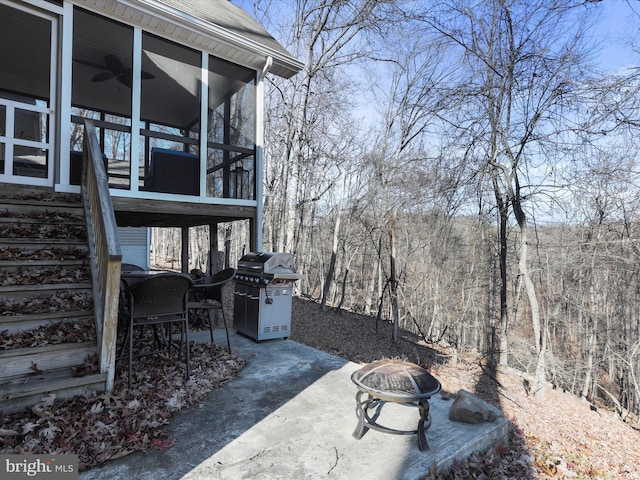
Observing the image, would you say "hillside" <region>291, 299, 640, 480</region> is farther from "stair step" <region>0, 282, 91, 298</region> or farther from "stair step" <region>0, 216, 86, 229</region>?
"stair step" <region>0, 216, 86, 229</region>

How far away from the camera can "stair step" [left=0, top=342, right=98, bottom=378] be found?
2.72 meters

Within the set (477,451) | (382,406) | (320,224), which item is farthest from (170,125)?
(320,224)

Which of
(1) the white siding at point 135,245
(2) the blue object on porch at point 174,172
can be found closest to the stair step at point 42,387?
(2) the blue object on porch at point 174,172

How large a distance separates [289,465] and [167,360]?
2.07m

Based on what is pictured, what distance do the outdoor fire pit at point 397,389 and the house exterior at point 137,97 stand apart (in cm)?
228

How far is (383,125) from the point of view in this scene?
12.1 meters

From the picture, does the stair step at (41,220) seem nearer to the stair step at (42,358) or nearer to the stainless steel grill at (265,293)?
the stair step at (42,358)

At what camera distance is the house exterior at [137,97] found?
4562 mm

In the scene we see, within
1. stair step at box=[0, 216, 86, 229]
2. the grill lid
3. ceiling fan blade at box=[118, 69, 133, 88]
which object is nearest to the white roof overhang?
ceiling fan blade at box=[118, 69, 133, 88]

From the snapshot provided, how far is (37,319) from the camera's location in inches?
121

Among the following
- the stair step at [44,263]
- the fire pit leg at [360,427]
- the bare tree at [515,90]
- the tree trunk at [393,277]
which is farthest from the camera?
the tree trunk at [393,277]

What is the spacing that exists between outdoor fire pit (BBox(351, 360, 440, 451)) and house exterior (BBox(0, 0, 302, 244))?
3819 mm

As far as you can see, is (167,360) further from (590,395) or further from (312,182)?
(590,395)

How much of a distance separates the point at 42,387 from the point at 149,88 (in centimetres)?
621
